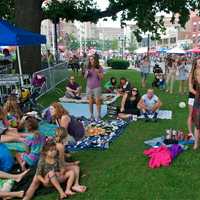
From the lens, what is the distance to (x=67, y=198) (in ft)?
21.5

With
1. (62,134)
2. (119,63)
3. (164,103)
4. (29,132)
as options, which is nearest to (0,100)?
(164,103)

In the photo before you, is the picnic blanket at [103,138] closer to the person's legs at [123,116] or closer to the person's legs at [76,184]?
the person's legs at [123,116]

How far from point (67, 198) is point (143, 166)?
162 cm

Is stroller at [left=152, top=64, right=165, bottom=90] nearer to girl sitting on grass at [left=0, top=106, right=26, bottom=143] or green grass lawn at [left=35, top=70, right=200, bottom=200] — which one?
green grass lawn at [left=35, top=70, right=200, bottom=200]

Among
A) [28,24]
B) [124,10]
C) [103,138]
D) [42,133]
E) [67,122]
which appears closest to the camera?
[67,122]

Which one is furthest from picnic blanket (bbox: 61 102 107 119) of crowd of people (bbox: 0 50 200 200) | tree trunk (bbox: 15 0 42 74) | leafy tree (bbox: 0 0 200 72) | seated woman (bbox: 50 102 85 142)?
leafy tree (bbox: 0 0 200 72)

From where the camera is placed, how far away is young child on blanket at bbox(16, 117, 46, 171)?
24.7ft

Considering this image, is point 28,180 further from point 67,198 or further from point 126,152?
point 126,152

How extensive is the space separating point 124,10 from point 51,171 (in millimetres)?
17607

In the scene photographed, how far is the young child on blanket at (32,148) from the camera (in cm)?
753

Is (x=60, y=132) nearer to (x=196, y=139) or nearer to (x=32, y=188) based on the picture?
(x=32, y=188)

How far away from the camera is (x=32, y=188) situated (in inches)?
262

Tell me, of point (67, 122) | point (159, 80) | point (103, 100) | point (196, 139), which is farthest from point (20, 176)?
point (159, 80)

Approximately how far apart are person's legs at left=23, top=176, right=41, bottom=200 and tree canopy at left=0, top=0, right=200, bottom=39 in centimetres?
1656
